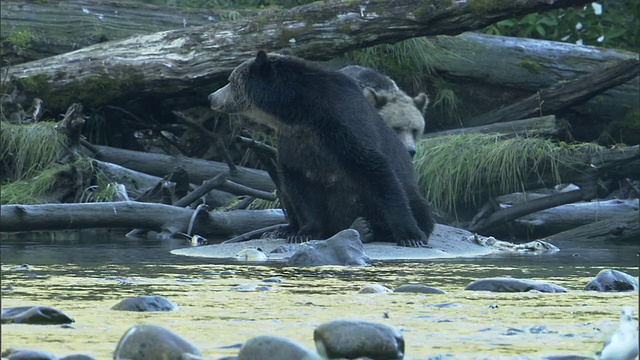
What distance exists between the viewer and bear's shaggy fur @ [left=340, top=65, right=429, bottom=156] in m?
9.68

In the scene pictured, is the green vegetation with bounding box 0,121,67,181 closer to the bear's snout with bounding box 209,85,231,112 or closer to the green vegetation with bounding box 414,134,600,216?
the bear's snout with bounding box 209,85,231,112

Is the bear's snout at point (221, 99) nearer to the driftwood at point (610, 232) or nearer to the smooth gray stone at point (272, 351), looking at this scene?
the driftwood at point (610, 232)

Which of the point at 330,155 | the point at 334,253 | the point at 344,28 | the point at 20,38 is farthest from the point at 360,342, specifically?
the point at 20,38

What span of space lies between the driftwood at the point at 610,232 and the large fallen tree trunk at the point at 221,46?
5.85 ft

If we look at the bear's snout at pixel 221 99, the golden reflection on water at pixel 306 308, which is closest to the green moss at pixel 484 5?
the bear's snout at pixel 221 99

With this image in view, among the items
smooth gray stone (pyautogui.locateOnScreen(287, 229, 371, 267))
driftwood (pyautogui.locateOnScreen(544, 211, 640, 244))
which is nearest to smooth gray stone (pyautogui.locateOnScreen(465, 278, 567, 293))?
smooth gray stone (pyautogui.locateOnScreen(287, 229, 371, 267))

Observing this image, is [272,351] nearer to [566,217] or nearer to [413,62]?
[566,217]

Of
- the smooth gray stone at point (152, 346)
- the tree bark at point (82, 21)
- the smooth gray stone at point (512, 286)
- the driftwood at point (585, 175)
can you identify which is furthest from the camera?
the tree bark at point (82, 21)

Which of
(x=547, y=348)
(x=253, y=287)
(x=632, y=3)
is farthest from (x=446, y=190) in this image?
(x=547, y=348)

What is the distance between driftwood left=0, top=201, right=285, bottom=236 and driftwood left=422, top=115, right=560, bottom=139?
231 centimetres

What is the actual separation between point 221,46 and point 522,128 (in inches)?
104

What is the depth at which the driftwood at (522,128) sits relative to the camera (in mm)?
9883

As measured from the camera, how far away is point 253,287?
4.83m

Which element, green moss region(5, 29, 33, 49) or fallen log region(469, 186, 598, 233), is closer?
fallen log region(469, 186, 598, 233)
